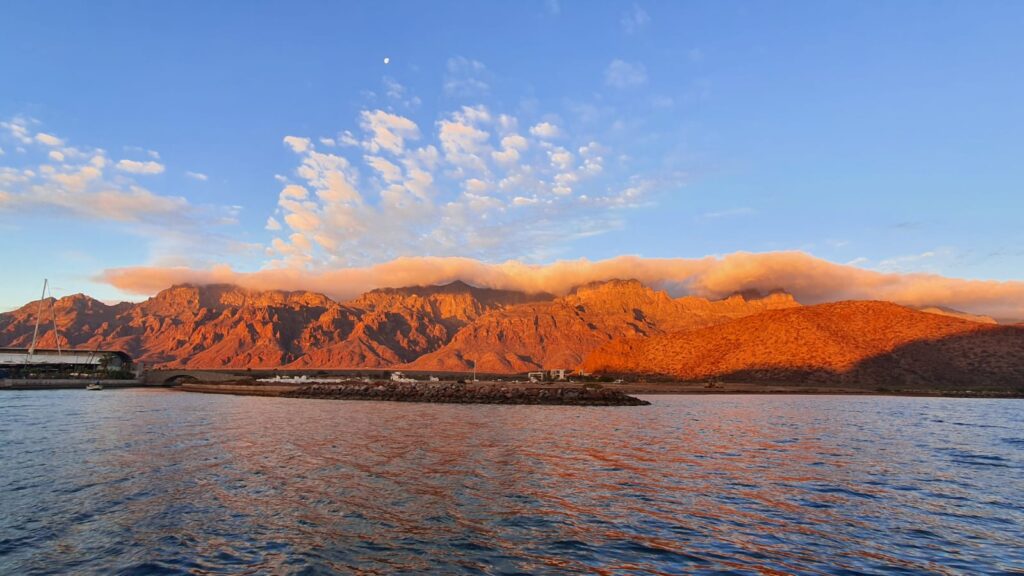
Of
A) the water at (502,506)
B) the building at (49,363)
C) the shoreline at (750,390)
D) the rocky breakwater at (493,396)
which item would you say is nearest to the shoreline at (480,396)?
the rocky breakwater at (493,396)

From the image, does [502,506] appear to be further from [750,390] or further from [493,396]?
[750,390]

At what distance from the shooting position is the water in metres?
14.8

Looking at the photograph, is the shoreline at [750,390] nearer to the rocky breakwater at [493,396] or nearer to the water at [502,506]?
the rocky breakwater at [493,396]

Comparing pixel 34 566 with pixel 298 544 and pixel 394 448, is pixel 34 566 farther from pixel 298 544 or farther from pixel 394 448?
pixel 394 448

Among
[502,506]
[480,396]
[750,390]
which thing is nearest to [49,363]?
[480,396]

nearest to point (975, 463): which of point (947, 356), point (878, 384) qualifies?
point (878, 384)

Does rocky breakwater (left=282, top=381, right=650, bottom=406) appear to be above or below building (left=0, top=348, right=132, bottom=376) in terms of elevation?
below

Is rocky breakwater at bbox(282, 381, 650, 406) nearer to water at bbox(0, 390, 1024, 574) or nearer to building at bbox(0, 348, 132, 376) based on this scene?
water at bbox(0, 390, 1024, 574)

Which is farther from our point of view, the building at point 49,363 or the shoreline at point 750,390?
the building at point 49,363

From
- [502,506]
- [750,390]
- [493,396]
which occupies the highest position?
[502,506]

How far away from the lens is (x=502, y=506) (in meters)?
20.8

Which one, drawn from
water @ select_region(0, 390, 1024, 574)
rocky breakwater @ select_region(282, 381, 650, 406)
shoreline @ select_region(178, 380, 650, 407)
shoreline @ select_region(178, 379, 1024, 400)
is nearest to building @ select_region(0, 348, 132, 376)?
shoreline @ select_region(178, 379, 1024, 400)

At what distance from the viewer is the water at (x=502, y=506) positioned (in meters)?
14.8

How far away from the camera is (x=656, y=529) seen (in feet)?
57.5
